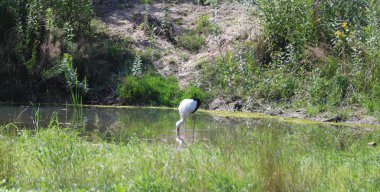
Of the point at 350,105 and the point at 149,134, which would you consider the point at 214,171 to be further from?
the point at 350,105

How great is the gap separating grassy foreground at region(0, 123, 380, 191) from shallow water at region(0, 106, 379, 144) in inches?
Result: 147

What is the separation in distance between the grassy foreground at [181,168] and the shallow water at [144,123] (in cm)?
374

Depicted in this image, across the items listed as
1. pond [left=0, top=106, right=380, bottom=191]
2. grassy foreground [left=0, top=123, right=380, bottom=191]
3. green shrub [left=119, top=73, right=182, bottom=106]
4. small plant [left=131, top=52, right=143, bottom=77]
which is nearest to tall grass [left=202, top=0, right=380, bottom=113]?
green shrub [left=119, top=73, right=182, bottom=106]

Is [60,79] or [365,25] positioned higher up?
[365,25]

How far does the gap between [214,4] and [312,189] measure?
668 inches

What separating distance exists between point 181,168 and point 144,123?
26.9 feet

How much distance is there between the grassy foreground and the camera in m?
7.28

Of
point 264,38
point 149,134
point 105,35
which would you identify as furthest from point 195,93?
point 149,134

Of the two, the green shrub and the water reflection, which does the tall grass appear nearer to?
the green shrub

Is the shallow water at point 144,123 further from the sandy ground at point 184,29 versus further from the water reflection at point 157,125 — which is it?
the sandy ground at point 184,29

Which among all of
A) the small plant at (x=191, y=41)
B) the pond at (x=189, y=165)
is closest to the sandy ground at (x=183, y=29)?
the small plant at (x=191, y=41)

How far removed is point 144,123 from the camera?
52.3 feet

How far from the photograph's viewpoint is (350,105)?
1812cm

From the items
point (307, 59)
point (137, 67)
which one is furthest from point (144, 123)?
point (307, 59)
